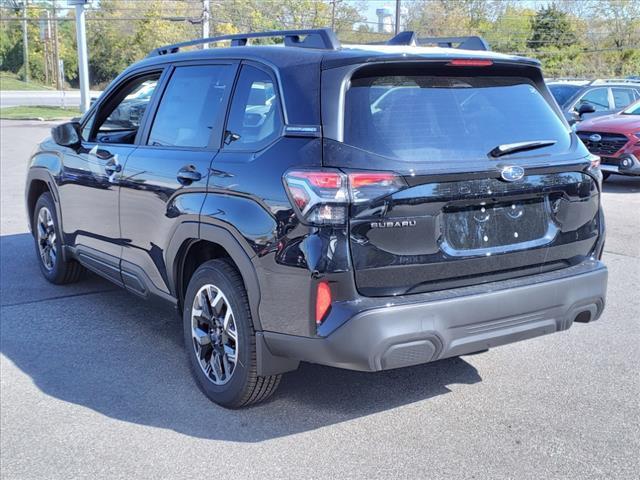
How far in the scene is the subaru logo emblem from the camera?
3612 mm

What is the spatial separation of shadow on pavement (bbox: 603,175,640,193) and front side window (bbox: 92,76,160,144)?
9176 mm

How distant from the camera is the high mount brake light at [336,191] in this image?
130 inches

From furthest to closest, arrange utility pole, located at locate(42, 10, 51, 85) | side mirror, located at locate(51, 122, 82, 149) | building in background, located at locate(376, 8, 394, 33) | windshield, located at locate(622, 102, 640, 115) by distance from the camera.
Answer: utility pole, located at locate(42, 10, 51, 85)
building in background, located at locate(376, 8, 394, 33)
windshield, located at locate(622, 102, 640, 115)
side mirror, located at locate(51, 122, 82, 149)

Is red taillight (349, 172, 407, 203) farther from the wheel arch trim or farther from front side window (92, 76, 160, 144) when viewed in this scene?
front side window (92, 76, 160, 144)

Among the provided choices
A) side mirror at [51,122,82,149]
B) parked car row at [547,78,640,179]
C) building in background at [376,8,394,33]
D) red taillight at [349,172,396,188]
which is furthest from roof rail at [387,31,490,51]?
building in background at [376,8,394,33]

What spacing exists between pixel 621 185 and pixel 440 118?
35.1ft

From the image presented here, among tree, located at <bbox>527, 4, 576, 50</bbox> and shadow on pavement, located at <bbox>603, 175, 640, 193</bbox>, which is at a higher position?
tree, located at <bbox>527, 4, 576, 50</bbox>

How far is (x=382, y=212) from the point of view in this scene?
11.0ft

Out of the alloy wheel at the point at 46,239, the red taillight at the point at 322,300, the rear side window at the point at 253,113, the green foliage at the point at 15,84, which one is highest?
the rear side window at the point at 253,113

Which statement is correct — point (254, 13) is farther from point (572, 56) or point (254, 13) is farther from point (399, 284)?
point (399, 284)

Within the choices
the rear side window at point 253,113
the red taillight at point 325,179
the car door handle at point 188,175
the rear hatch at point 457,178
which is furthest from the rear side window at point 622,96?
the red taillight at point 325,179

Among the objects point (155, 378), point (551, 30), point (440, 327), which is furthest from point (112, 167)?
point (551, 30)

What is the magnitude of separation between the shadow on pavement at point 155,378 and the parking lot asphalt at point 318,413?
12 mm

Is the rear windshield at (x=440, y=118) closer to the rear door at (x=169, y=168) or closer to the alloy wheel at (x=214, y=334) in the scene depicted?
the rear door at (x=169, y=168)
